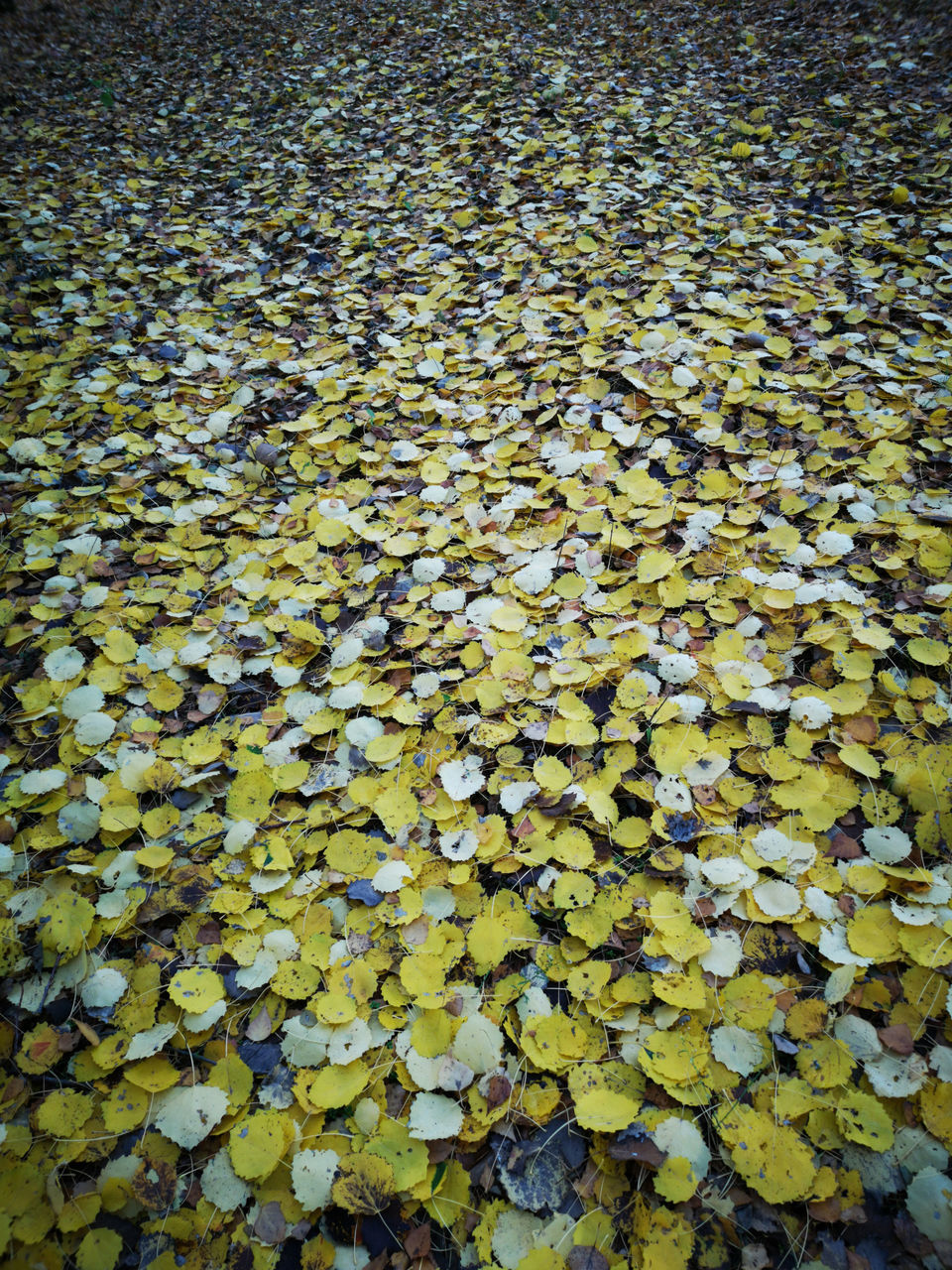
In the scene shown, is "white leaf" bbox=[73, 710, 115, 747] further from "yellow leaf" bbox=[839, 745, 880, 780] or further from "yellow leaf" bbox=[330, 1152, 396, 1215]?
"yellow leaf" bbox=[839, 745, 880, 780]

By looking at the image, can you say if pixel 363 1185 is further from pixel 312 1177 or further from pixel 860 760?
pixel 860 760

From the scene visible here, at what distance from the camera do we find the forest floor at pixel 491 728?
0.91 meters

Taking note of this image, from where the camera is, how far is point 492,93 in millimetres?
3762

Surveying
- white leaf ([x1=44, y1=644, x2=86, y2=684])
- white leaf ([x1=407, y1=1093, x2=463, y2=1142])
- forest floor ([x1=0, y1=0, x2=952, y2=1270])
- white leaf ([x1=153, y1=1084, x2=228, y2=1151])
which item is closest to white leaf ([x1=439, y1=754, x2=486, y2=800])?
forest floor ([x1=0, y1=0, x2=952, y2=1270])

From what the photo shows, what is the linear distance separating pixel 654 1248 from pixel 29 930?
3.76 feet

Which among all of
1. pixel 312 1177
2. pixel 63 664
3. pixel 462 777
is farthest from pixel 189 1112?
pixel 63 664

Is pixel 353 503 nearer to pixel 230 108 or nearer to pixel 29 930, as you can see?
pixel 29 930

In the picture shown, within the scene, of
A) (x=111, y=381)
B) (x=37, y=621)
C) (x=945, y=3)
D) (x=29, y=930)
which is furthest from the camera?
(x=945, y=3)

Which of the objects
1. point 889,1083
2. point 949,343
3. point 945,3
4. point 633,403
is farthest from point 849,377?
point 945,3

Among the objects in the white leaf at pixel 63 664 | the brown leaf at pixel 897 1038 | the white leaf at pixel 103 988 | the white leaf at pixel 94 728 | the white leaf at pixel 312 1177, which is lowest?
the white leaf at pixel 312 1177

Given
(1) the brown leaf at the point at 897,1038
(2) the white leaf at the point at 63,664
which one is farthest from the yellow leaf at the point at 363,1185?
(2) the white leaf at the point at 63,664

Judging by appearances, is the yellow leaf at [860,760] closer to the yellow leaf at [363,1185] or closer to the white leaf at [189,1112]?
the yellow leaf at [363,1185]

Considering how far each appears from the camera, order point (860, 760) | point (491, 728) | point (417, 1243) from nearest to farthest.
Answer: point (417, 1243), point (860, 760), point (491, 728)

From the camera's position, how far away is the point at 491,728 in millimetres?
1361
